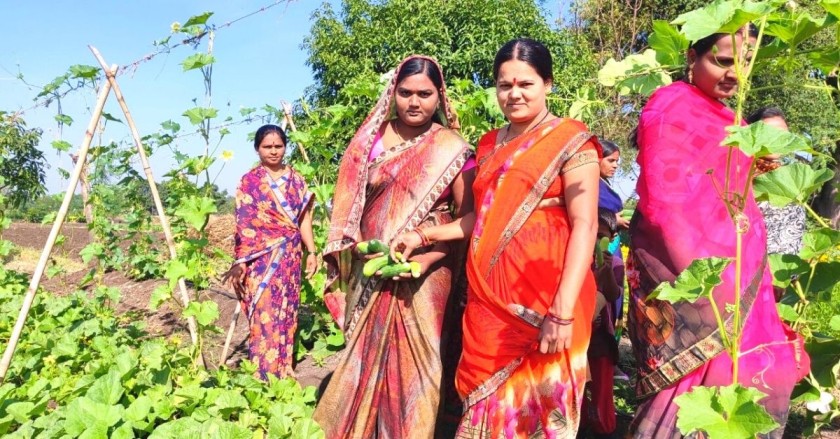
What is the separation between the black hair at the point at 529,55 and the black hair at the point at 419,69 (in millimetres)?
475

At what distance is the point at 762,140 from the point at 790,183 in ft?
1.32

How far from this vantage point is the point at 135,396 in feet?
10.6

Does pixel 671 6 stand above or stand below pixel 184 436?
above

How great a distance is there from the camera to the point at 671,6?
11.9 metres

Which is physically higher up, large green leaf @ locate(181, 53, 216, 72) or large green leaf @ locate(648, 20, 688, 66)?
large green leaf @ locate(181, 53, 216, 72)

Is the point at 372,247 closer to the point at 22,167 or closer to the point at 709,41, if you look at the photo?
the point at 709,41

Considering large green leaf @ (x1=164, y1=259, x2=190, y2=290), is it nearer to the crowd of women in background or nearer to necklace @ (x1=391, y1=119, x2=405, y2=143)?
the crowd of women in background

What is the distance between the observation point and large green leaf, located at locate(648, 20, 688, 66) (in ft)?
6.28

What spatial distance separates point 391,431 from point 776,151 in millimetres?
1928

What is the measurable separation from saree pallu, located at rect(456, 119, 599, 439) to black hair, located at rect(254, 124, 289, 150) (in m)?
2.29

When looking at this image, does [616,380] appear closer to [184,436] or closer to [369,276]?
[369,276]

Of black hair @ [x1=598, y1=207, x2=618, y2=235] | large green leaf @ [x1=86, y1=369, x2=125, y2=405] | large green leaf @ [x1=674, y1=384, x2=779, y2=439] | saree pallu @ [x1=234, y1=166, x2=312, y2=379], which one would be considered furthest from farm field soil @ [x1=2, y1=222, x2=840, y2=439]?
large green leaf @ [x1=674, y1=384, x2=779, y2=439]

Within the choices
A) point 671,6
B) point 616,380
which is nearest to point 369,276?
point 616,380

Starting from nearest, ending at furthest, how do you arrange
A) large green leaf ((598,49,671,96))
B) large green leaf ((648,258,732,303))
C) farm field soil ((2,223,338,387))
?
large green leaf ((648,258,732,303)) → large green leaf ((598,49,671,96)) → farm field soil ((2,223,338,387))
